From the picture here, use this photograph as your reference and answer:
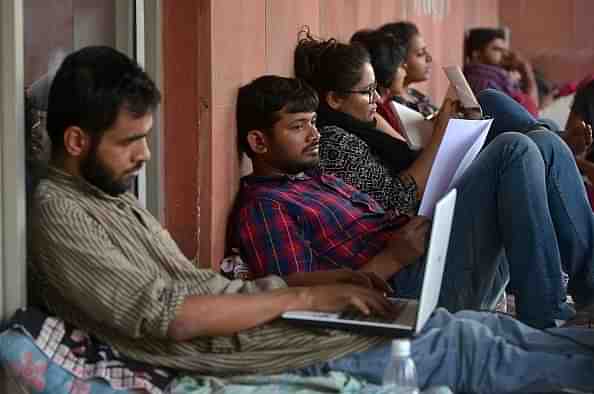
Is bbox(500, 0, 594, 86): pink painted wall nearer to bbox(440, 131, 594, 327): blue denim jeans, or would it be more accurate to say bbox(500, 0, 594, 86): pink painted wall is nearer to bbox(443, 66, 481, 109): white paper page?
bbox(443, 66, 481, 109): white paper page

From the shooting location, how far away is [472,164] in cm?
309

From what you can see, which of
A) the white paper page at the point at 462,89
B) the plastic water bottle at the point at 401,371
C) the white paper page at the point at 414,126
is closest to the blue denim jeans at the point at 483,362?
the plastic water bottle at the point at 401,371

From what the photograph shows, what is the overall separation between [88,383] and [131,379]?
80mm

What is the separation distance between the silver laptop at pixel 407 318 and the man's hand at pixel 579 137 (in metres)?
1.79

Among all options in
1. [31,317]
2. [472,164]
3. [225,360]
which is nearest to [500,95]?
[472,164]

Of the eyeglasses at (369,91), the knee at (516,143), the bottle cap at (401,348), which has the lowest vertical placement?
the bottle cap at (401,348)

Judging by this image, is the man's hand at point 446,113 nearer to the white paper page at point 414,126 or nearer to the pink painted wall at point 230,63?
the white paper page at point 414,126

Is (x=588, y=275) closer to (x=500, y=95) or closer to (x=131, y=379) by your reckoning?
(x=500, y=95)

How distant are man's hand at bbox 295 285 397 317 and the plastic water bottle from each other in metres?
0.14

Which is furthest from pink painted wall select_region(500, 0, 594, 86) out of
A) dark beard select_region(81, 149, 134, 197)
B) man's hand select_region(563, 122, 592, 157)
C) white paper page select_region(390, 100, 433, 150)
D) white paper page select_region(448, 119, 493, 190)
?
dark beard select_region(81, 149, 134, 197)

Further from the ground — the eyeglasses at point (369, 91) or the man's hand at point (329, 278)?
the eyeglasses at point (369, 91)

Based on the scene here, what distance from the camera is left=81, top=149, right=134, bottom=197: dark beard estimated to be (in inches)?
83.4

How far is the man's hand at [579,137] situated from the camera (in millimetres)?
3977

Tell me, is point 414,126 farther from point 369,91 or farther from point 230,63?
point 230,63
